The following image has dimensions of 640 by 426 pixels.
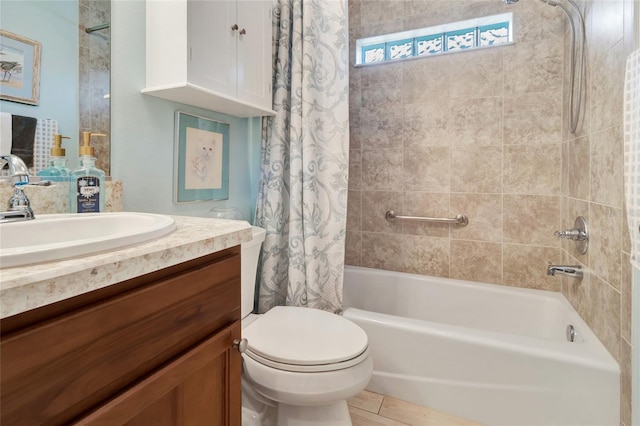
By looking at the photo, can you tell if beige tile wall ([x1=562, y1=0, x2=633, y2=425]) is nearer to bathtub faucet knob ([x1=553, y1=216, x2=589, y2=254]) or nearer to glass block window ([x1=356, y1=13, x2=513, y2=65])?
bathtub faucet knob ([x1=553, y1=216, x2=589, y2=254])

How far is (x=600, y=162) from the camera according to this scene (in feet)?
4.16

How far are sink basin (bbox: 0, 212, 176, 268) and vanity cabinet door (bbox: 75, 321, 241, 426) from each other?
0.23 metres

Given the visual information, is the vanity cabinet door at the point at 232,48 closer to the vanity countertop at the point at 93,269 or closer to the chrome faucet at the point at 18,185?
the chrome faucet at the point at 18,185

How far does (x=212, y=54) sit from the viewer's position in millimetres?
1274

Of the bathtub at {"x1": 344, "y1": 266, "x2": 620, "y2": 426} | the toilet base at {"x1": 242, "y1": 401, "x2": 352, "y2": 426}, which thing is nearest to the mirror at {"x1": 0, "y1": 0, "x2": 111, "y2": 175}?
the toilet base at {"x1": 242, "y1": 401, "x2": 352, "y2": 426}

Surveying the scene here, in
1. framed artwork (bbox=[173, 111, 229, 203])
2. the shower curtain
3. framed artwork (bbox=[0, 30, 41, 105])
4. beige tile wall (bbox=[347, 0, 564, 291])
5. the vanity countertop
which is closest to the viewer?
the vanity countertop

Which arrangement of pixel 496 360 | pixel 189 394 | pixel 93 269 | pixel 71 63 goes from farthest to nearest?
pixel 496 360, pixel 71 63, pixel 189 394, pixel 93 269

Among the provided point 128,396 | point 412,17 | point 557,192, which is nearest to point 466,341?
point 557,192

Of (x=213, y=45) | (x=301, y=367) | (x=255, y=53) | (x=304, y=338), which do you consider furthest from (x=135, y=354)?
(x=255, y=53)

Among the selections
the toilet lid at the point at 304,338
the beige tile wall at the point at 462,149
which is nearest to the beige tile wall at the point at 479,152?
the beige tile wall at the point at 462,149

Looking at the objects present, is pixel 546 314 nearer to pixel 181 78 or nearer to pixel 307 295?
pixel 307 295

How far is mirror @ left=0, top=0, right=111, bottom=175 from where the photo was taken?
886 millimetres

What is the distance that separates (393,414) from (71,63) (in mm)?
1812

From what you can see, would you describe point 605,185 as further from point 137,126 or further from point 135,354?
point 137,126
